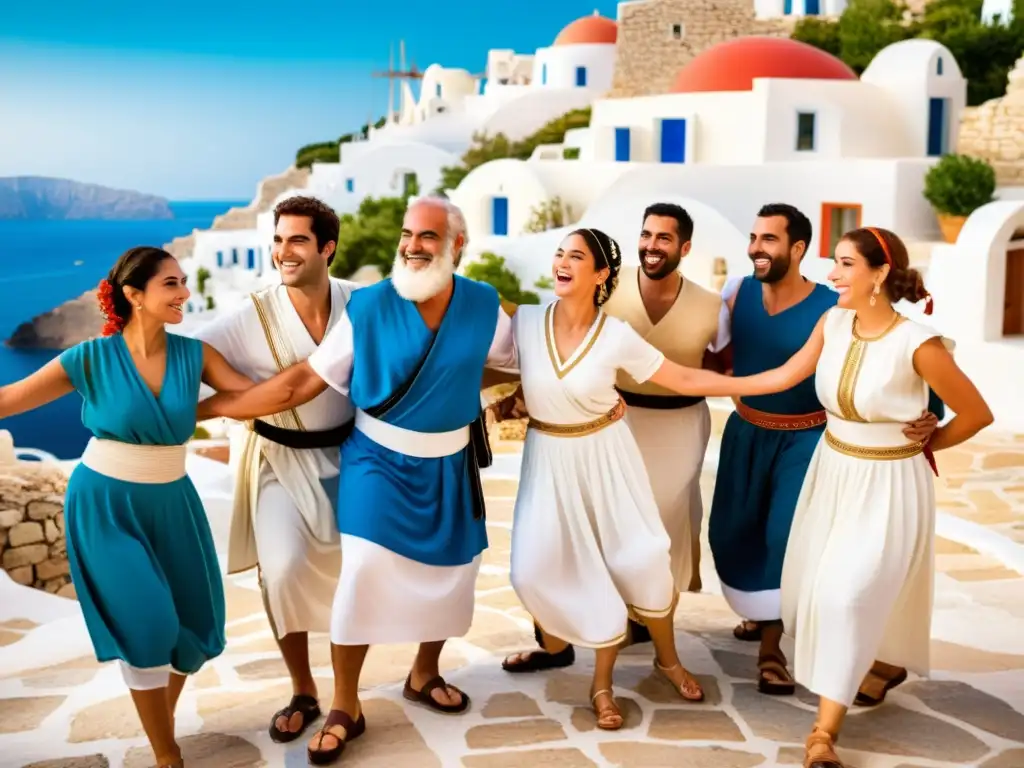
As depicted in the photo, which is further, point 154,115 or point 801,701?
point 154,115

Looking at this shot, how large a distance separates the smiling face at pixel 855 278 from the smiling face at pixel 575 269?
32.6 inches

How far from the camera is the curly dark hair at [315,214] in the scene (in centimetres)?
439

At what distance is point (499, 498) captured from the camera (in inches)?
308

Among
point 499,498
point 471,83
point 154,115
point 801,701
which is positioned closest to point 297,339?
point 801,701

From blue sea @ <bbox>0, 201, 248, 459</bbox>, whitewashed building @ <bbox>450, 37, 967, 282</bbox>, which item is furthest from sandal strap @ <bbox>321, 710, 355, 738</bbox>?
blue sea @ <bbox>0, 201, 248, 459</bbox>

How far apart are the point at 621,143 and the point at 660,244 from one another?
1945 centimetres

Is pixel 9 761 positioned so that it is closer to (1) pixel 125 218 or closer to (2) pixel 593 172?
(2) pixel 593 172

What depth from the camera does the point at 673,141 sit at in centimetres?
2327

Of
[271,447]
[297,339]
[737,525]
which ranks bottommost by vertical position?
[737,525]

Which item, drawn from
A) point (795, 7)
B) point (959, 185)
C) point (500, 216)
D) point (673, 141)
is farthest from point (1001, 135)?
point (795, 7)

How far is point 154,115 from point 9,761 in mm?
67140

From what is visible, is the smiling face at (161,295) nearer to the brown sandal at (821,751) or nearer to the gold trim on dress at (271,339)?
the gold trim on dress at (271,339)

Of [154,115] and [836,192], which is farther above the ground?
[154,115]

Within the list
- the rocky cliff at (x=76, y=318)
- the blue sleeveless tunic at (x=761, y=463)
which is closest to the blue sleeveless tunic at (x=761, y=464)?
the blue sleeveless tunic at (x=761, y=463)
